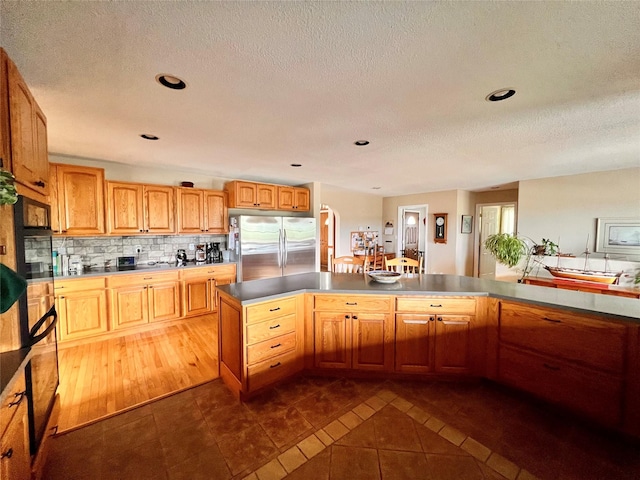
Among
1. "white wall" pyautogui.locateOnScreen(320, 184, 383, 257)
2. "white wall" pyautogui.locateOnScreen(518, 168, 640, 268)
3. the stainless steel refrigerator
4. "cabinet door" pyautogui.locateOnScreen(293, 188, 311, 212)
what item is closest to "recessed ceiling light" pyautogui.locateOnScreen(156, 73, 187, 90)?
the stainless steel refrigerator

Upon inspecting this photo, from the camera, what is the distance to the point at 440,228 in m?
6.30

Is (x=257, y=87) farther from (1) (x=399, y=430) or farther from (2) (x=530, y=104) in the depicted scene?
(1) (x=399, y=430)

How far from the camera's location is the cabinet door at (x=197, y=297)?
12.4 ft

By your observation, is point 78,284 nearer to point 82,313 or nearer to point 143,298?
point 82,313

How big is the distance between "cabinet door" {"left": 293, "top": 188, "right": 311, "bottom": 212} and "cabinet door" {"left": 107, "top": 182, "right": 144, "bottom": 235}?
238 cm

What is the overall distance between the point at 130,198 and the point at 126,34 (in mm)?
2853

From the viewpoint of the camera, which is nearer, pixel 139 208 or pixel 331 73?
pixel 331 73

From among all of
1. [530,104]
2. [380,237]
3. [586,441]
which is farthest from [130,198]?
[380,237]

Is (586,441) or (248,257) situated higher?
(248,257)

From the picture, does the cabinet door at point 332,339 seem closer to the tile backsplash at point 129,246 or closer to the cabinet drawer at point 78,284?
the cabinet drawer at point 78,284

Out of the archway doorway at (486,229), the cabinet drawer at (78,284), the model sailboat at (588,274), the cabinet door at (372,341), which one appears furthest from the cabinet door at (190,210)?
the archway doorway at (486,229)

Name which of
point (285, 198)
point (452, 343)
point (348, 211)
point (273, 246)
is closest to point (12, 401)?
point (452, 343)

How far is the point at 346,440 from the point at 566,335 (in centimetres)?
166

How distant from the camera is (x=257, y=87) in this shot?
165cm
